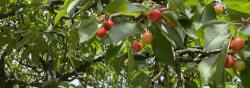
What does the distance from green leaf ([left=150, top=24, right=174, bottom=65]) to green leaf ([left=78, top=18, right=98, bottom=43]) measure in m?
0.19

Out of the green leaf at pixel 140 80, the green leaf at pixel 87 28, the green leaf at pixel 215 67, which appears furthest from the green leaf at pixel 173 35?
the green leaf at pixel 140 80

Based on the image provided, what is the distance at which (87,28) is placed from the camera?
5.26 ft

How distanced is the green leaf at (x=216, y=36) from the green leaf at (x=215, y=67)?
16mm

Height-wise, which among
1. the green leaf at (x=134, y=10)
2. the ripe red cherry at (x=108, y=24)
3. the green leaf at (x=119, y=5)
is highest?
the green leaf at (x=119, y=5)

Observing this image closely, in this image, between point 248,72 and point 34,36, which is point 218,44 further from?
point 34,36

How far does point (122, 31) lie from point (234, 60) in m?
0.34

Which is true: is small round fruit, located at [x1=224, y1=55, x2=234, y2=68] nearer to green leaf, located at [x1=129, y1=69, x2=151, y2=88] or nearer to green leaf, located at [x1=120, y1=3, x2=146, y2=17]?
green leaf, located at [x1=120, y1=3, x2=146, y2=17]

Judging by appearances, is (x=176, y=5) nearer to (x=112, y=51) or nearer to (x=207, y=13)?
(x=207, y=13)

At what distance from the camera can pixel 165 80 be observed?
2.64m

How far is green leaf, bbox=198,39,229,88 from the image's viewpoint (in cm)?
136

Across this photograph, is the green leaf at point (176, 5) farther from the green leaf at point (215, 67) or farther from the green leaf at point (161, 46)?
the green leaf at point (215, 67)

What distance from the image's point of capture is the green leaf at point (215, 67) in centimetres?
136

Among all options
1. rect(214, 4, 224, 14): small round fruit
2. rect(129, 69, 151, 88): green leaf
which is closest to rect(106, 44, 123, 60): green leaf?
rect(214, 4, 224, 14): small round fruit

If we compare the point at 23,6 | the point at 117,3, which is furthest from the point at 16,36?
the point at 117,3
